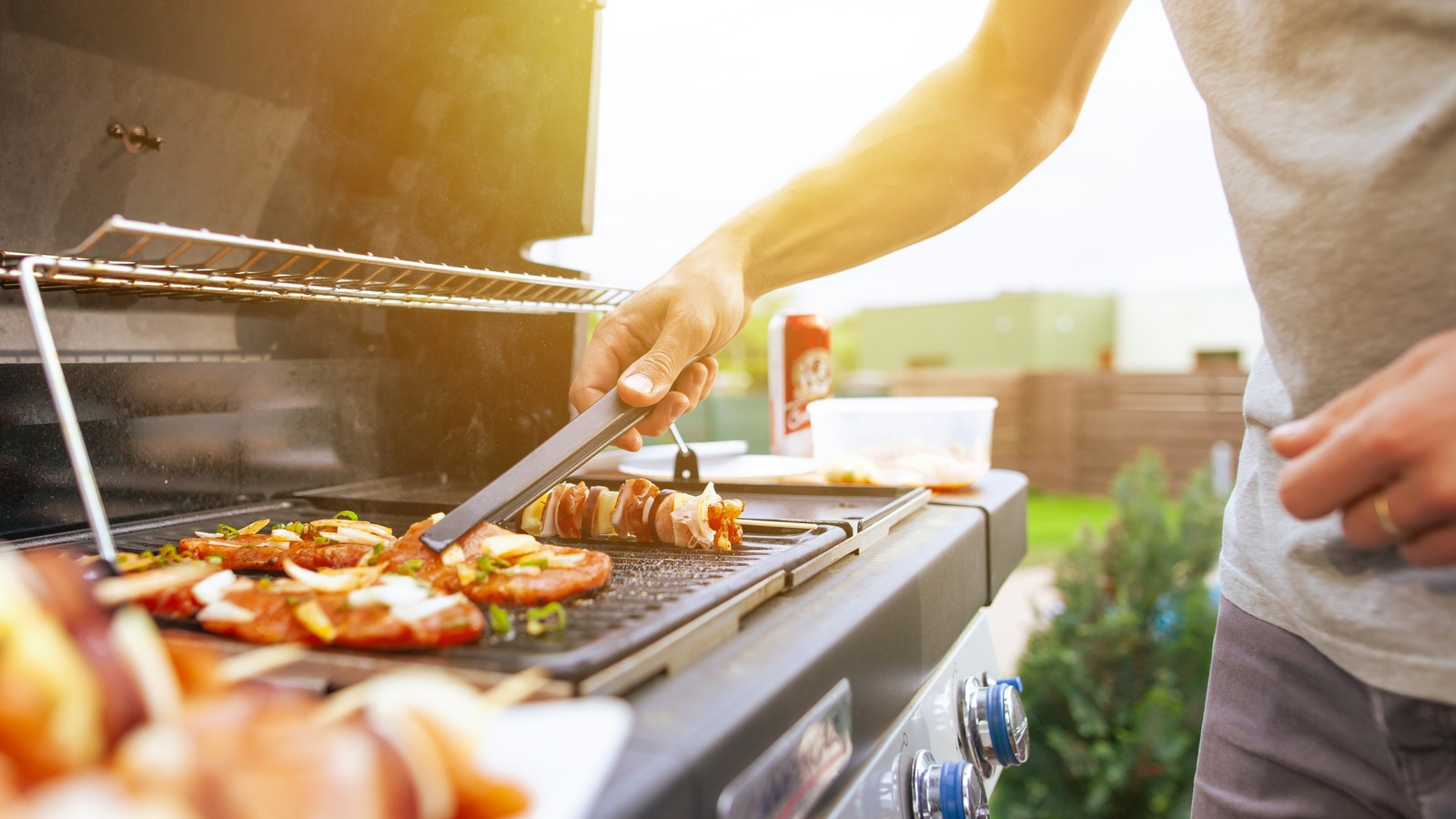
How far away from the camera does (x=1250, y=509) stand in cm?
113

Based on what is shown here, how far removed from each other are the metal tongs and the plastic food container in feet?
2.94

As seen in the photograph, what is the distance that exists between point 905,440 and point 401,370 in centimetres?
116

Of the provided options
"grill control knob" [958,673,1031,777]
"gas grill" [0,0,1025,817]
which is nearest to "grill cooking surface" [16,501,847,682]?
"gas grill" [0,0,1025,817]

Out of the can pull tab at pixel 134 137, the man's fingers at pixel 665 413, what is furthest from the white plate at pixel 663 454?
the can pull tab at pixel 134 137

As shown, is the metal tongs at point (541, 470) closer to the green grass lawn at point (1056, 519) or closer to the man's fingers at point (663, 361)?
the man's fingers at point (663, 361)

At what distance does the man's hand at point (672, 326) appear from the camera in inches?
57.6

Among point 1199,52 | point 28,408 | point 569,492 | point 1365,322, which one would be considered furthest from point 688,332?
point 28,408

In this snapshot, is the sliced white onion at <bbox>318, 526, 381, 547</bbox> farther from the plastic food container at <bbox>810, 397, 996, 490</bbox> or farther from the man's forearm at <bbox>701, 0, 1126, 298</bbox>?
the plastic food container at <bbox>810, 397, 996, 490</bbox>

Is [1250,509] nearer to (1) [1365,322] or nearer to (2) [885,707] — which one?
(1) [1365,322]

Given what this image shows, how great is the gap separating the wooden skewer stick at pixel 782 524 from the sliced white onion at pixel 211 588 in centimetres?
73

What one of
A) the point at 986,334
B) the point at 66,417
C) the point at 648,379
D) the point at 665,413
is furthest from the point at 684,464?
the point at 986,334

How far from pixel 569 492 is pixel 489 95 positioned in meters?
0.90

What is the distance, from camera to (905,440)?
2.15 metres

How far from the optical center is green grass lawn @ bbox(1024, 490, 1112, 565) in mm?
10484
